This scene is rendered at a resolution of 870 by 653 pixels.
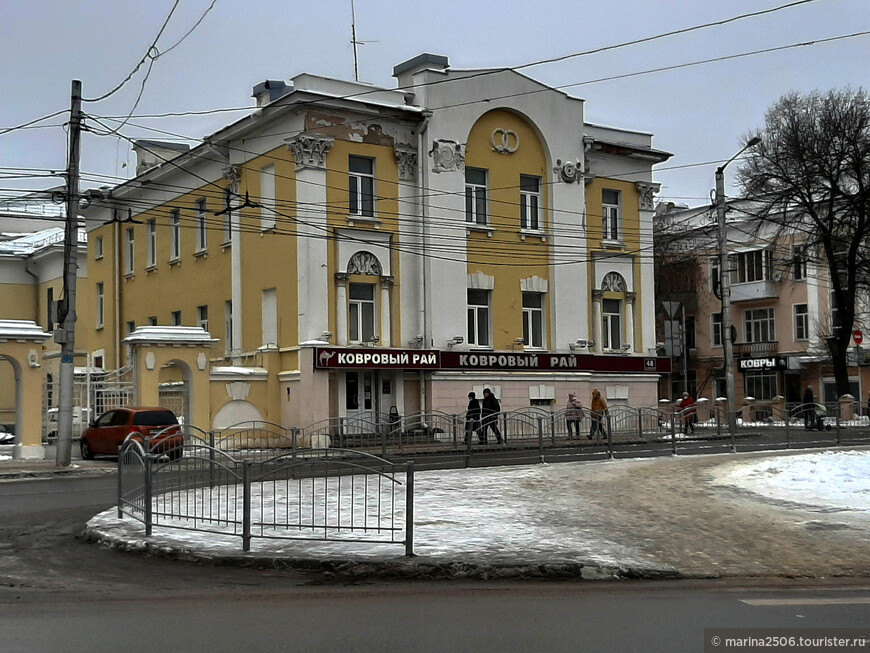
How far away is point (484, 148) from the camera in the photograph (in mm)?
39562

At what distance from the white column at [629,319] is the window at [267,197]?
15.4 metres

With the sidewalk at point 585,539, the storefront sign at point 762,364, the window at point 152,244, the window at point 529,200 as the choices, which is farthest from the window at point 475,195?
the storefront sign at point 762,364

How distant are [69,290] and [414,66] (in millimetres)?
16861

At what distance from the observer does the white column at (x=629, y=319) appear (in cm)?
4388

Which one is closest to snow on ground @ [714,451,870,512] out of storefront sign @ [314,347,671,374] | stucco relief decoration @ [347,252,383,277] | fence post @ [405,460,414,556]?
fence post @ [405,460,414,556]

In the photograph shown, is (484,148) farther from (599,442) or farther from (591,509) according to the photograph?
(591,509)

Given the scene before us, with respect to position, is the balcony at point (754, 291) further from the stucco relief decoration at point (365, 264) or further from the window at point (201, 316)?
the window at point (201, 316)

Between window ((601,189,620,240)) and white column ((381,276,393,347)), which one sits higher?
window ((601,189,620,240))

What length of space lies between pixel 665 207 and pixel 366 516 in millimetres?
61170

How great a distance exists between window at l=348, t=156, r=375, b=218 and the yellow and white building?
74mm

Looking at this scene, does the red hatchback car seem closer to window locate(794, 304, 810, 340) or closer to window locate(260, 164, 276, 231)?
window locate(260, 164, 276, 231)

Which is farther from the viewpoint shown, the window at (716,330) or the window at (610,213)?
the window at (716,330)

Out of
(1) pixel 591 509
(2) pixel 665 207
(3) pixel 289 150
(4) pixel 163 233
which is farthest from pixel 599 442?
(2) pixel 665 207

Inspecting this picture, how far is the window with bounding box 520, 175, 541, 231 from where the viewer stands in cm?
4069
